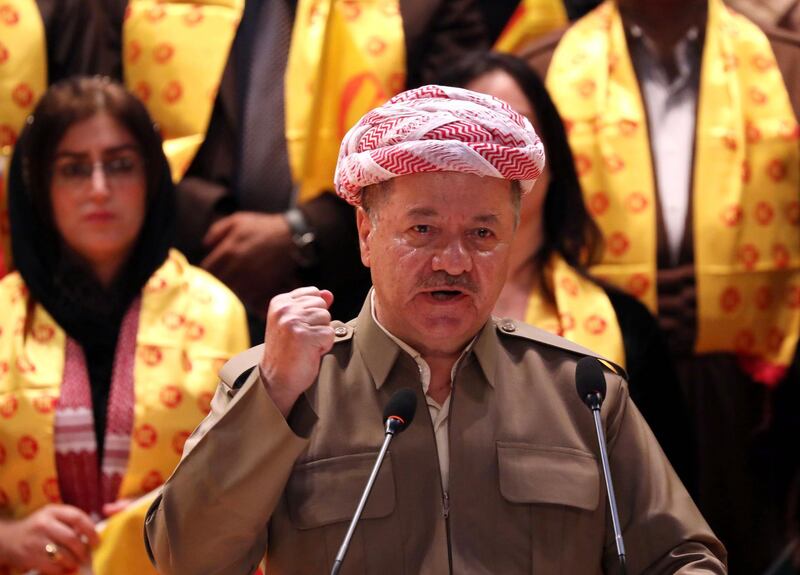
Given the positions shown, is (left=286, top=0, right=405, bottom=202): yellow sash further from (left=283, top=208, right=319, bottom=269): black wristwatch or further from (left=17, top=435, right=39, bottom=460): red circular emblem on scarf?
(left=17, top=435, right=39, bottom=460): red circular emblem on scarf

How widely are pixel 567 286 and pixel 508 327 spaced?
4.01 feet

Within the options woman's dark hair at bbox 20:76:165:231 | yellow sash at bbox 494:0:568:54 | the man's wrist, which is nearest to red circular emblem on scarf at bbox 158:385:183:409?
woman's dark hair at bbox 20:76:165:231

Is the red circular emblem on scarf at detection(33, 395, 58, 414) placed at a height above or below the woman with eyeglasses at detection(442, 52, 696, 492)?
below

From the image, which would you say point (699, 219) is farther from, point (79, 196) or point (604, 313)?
point (79, 196)

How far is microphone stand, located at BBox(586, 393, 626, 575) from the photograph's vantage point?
204cm

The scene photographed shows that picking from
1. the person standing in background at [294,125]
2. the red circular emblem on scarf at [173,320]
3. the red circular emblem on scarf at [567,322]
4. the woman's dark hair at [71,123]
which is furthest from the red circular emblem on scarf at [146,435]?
the red circular emblem on scarf at [567,322]

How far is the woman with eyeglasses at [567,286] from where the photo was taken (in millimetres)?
3531

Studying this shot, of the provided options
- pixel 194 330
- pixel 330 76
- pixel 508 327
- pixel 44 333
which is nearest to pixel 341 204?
pixel 330 76

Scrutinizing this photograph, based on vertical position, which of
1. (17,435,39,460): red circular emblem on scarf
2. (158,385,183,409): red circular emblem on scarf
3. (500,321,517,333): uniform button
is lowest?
(17,435,39,460): red circular emblem on scarf

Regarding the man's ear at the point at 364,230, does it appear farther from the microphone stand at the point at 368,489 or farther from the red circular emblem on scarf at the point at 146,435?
the red circular emblem on scarf at the point at 146,435

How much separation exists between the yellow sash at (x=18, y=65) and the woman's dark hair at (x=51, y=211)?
0.32 meters

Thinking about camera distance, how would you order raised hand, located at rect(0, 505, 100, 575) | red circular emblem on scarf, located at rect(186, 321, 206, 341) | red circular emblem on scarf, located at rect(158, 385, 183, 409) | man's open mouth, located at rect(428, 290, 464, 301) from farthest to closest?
1. red circular emblem on scarf, located at rect(186, 321, 206, 341)
2. red circular emblem on scarf, located at rect(158, 385, 183, 409)
3. raised hand, located at rect(0, 505, 100, 575)
4. man's open mouth, located at rect(428, 290, 464, 301)

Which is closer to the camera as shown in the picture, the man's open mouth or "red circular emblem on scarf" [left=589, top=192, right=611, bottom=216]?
the man's open mouth

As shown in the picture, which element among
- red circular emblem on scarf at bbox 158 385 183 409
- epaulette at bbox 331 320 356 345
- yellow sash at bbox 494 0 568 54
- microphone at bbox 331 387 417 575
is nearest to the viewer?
microphone at bbox 331 387 417 575
